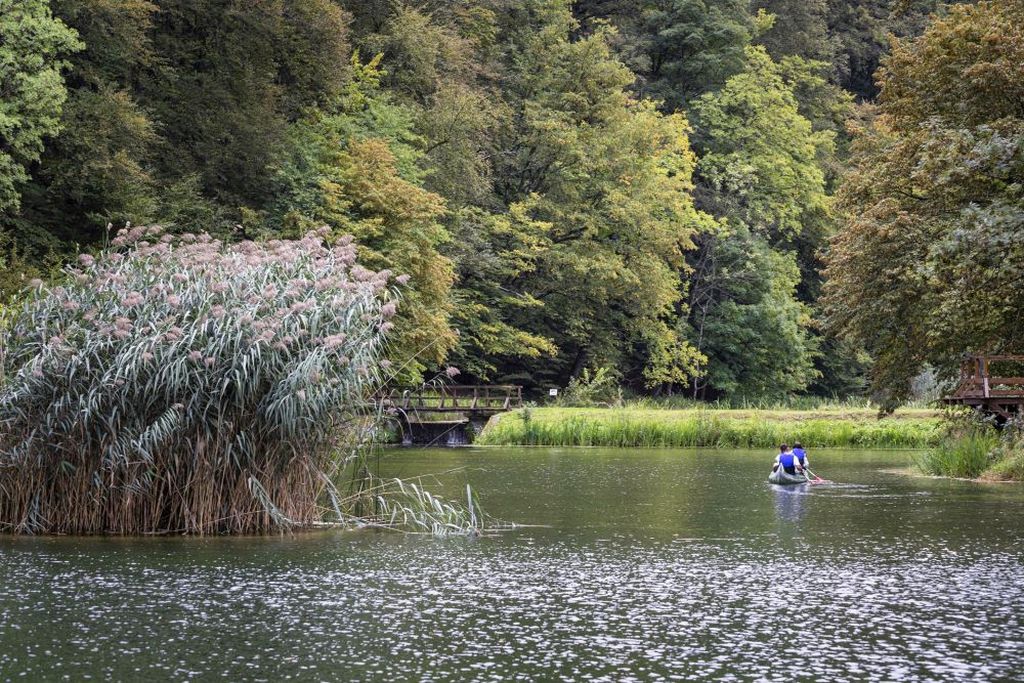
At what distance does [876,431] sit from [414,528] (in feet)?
75.4

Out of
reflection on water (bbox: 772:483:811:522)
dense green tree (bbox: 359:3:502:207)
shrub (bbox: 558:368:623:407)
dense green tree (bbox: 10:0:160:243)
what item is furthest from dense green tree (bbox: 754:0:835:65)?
reflection on water (bbox: 772:483:811:522)

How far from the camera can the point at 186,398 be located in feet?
53.8

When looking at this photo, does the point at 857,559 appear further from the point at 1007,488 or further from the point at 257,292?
the point at 1007,488

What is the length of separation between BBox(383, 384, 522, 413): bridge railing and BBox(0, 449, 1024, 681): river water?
76.2ft

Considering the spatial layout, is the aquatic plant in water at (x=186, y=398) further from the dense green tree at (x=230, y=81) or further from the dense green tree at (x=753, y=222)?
the dense green tree at (x=753, y=222)

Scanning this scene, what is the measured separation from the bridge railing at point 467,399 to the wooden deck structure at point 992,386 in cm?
1676

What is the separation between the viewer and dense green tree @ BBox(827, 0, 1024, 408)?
2509 cm

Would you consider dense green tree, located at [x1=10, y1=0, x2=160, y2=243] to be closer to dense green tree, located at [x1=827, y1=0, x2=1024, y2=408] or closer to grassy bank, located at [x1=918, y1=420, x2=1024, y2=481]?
→ dense green tree, located at [x1=827, y1=0, x2=1024, y2=408]

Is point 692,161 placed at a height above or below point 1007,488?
above

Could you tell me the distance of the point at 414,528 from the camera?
1811cm

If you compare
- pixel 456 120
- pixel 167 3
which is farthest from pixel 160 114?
pixel 456 120

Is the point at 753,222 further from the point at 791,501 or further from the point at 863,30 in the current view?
the point at 791,501

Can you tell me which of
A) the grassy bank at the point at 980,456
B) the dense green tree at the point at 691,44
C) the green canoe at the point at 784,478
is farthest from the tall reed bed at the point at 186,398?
the dense green tree at the point at 691,44

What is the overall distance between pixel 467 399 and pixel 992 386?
20856mm
